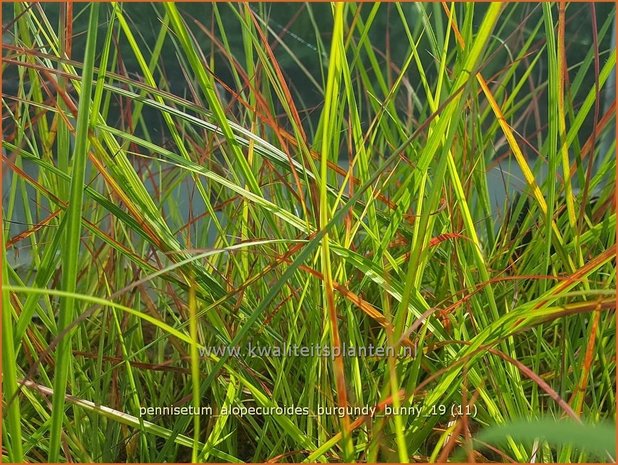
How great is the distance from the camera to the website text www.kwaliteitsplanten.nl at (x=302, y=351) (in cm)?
37

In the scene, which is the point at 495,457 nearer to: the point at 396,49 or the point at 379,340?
the point at 379,340

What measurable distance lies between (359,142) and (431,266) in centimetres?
11

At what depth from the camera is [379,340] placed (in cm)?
42

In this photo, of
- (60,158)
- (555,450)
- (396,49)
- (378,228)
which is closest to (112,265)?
(60,158)

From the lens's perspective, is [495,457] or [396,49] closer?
[495,457]

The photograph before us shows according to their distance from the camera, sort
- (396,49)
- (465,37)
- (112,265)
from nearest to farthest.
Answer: (465,37) → (112,265) → (396,49)

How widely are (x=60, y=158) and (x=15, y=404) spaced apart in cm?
20

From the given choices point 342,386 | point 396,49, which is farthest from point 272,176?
point 396,49

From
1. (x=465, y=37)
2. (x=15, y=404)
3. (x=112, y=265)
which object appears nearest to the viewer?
(x=15, y=404)

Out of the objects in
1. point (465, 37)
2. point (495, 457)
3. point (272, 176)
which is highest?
point (465, 37)

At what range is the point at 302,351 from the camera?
40cm

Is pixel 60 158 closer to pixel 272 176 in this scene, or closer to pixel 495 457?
pixel 272 176

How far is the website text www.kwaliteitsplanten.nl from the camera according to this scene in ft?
1.22

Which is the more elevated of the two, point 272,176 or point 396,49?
point 396,49
